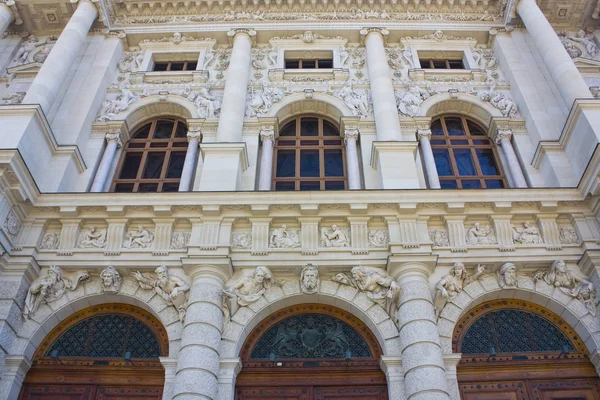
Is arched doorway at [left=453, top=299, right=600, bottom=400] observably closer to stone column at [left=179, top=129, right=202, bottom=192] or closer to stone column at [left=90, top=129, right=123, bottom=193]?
stone column at [left=179, top=129, right=202, bottom=192]

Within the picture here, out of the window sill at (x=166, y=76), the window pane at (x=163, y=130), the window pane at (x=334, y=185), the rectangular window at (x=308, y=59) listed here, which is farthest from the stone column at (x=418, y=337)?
the window sill at (x=166, y=76)

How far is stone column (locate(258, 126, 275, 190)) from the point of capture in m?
13.2

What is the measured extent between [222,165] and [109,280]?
3.53 metres

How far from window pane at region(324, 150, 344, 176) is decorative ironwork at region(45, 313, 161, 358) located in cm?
603

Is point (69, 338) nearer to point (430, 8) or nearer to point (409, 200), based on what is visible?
point (409, 200)

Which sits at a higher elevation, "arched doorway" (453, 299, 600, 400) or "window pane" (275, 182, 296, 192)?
"window pane" (275, 182, 296, 192)

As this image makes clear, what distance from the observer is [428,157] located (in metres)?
13.8

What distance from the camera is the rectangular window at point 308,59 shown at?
1712 cm

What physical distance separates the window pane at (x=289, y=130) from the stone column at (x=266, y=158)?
830 mm

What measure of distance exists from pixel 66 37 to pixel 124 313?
28.8ft

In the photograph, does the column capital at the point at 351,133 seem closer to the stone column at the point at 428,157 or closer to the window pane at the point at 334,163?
the window pane at the point at 334,163

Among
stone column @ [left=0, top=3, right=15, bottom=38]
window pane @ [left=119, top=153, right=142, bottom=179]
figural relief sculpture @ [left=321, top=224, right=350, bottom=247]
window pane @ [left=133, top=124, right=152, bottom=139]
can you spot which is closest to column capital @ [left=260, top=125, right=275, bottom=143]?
window pane @ [left=119, top=153, right=142, bottom=179]

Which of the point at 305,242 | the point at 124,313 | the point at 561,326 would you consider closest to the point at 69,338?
the point at 124,313

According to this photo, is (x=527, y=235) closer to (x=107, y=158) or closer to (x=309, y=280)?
(x=309, y=280)
